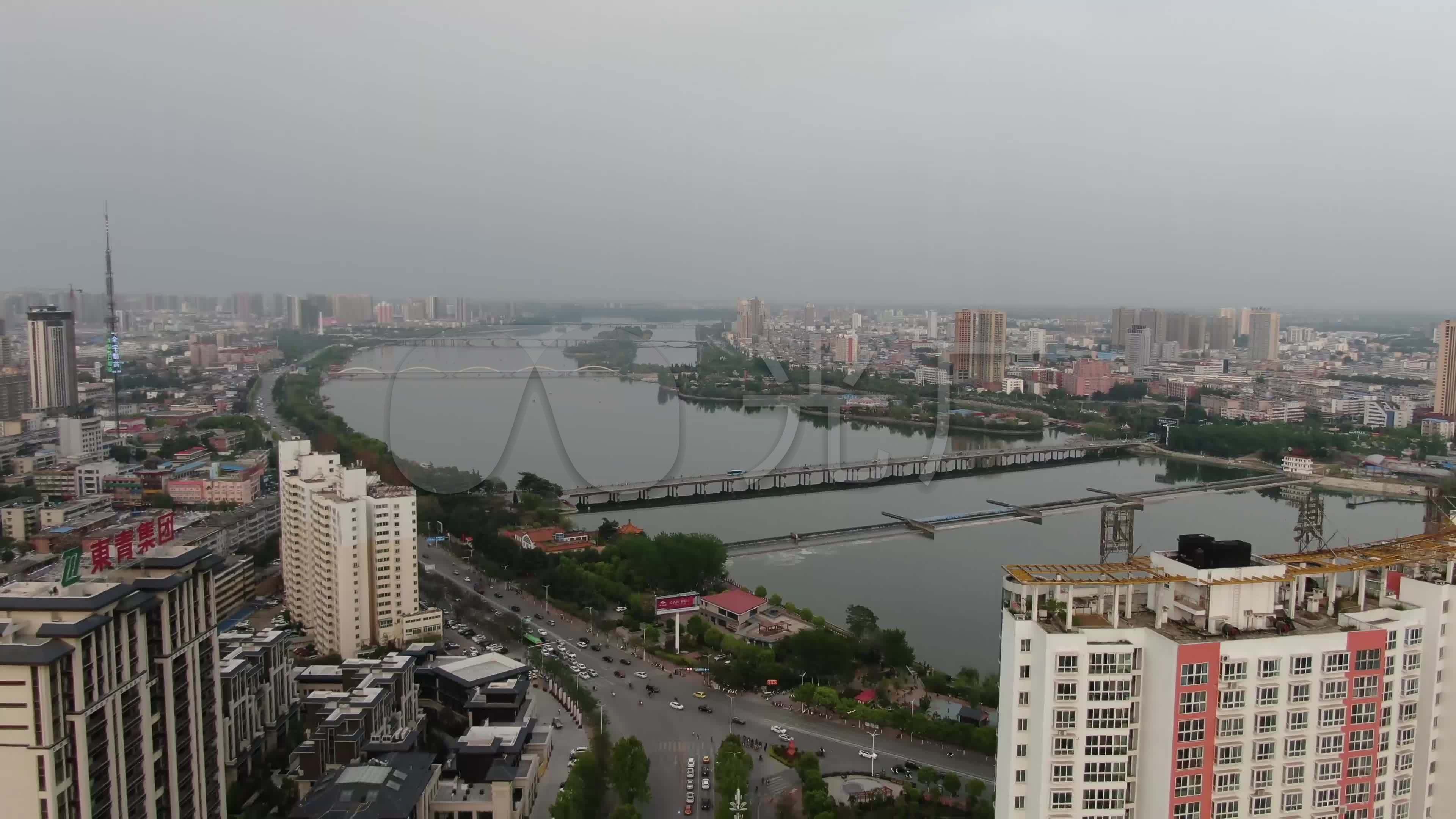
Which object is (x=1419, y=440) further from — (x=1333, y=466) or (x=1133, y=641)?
(x=1133, y=641)

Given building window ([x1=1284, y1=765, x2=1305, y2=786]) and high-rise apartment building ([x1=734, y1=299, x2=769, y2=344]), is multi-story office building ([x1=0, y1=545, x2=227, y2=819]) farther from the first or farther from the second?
high-rise apartment building ([x1=734, y1=299, x2=769, y2=344])

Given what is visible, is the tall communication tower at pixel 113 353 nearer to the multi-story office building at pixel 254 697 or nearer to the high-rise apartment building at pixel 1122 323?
the multi-story office building at pixel 254 697

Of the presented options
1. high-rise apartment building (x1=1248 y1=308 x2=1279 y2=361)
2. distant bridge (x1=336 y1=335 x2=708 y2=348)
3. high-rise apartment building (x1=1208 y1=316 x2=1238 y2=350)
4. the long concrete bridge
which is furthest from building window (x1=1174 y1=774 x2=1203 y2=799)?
high-rise apartment building (x1=1208 y1=316 x2=1238 y2=350)

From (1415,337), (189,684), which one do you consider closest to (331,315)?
(189,684)

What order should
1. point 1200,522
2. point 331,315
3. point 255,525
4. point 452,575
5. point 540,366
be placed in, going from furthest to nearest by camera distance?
point 331,315 < point 540,366 < point 1200,522 < point 255,525 < point 452,575

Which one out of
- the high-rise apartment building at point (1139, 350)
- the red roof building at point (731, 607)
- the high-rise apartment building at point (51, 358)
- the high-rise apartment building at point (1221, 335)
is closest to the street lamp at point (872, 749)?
the red roof building at point (731, 607)

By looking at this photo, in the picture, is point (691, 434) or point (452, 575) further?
point (691, 434)
